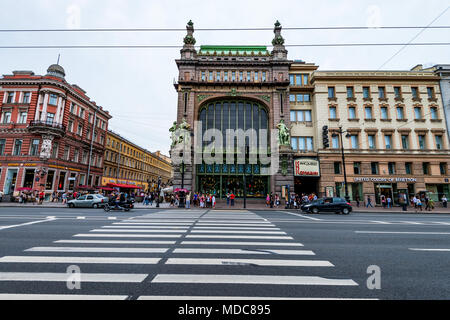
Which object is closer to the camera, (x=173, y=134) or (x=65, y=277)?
(x=65, y=277)

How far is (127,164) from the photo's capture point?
54.9 meters

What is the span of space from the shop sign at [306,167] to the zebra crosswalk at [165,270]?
78.6ft

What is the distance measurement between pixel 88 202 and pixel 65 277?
21.1 m

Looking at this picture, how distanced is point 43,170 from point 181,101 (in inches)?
900

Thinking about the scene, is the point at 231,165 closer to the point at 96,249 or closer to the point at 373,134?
the point at 373,134

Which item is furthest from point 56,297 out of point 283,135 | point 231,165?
point 283,135

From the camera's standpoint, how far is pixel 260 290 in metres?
3.64

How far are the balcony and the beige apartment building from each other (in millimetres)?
36694

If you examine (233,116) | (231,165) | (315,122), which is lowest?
(231,165)

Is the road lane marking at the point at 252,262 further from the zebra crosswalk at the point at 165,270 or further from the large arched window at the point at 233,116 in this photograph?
the large arched window at the point at 233,116

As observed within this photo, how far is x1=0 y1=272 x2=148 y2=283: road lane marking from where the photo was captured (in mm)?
3988

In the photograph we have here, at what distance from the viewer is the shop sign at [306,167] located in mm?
29480

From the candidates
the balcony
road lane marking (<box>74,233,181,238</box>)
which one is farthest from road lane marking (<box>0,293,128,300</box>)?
the balcony

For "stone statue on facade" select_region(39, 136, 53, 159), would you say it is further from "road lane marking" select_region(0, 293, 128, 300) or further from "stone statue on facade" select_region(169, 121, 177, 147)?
"road lane marking" select_region(0, 293, 128, 300)
